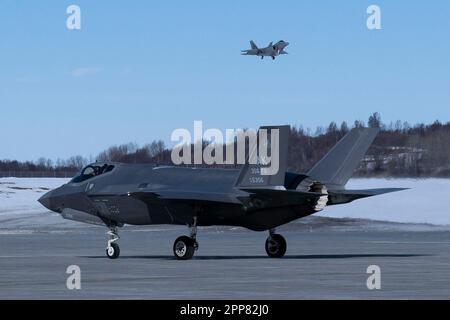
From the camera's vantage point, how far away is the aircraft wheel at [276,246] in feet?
105

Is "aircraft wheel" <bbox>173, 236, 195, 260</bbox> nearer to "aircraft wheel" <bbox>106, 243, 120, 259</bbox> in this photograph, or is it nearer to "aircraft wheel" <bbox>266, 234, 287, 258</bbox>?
"aircraft wheel" <bbox>106, 243, 120, 259</bbox>

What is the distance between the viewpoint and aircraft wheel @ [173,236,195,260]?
102 ft

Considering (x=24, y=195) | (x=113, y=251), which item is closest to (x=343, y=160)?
(x=113, y=251)

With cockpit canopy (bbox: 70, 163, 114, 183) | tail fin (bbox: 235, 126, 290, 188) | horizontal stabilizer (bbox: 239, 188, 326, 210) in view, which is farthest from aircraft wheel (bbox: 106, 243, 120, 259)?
tail fin (bbox: 235, 126, 290, 188)

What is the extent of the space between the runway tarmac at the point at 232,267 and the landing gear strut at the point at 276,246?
1.41 feet

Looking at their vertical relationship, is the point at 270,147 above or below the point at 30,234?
above

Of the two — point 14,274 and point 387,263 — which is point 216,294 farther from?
point 387,263

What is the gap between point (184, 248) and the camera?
31094mm

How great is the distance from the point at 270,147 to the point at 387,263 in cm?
412

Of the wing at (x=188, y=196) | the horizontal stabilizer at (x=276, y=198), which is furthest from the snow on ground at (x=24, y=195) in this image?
the horizontal stabilizer at (x=276, y=198)

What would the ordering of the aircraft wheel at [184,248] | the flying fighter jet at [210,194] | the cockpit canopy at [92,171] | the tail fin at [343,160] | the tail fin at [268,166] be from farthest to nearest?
1. the cockpit canopy at [92,171]
2. the tail fin at [343,160]
3. the aircraft wheel at [184,248]
4. the flying fighter jet at [210,194]
5. the tail fin at [268,166]

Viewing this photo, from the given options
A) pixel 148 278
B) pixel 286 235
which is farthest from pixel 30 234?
pixel 148 278

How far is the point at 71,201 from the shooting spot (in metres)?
33.9

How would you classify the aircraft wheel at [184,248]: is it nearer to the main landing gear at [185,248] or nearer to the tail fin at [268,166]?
the main landing gear at [185,248]
